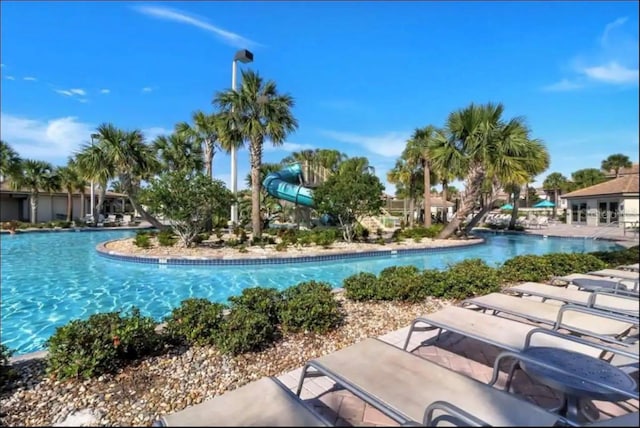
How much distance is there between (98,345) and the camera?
310 cm

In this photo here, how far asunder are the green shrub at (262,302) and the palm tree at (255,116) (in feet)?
34.9

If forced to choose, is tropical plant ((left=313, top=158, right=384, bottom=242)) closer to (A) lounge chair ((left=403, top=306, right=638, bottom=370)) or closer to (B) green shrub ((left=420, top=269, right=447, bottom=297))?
(B) green shrub ((left=420, top=269, right=447, bottom=297))

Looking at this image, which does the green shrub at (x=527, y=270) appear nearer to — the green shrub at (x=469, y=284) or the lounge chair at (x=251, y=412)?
the green shrub at (x=469, y=284)

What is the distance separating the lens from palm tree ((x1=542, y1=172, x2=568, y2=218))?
40097 mm

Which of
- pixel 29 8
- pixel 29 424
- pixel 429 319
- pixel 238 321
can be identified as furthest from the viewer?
pixel 29 8

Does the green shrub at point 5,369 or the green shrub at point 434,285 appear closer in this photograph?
the green shrub at point 5,369

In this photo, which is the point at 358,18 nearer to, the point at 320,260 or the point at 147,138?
the point at 320,260

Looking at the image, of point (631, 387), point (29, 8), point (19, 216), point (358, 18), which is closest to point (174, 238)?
point (29, 8)

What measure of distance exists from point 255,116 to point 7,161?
71.3 feet

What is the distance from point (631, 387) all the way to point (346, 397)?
6.11ft

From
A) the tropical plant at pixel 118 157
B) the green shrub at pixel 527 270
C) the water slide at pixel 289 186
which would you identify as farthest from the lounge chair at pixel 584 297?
the tropical plant at pixel 118 157

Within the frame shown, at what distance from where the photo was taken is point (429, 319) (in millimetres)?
3496

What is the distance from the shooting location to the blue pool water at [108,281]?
6.71 m

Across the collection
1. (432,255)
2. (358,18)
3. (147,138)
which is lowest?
(432,255)
